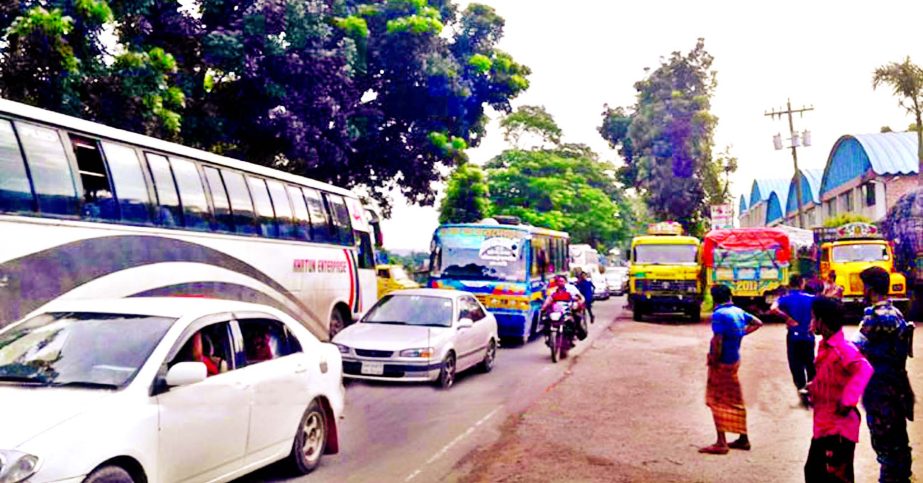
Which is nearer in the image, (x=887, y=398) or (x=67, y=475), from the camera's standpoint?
(x=67, y=475)

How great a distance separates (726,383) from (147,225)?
23.2ft

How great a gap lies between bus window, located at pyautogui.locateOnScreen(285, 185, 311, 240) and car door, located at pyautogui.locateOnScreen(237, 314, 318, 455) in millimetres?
7610

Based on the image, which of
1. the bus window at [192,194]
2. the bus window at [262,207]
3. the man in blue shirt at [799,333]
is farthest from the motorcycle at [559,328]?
the bus window at [192,194]

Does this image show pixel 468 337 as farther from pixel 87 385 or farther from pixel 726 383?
pixel 87 385

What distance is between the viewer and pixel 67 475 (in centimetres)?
459

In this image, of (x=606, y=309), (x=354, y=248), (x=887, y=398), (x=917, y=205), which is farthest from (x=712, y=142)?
(x=887, y=398)

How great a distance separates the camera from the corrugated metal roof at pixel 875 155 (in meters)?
41.5

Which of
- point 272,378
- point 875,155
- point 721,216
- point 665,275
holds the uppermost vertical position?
point 875,155

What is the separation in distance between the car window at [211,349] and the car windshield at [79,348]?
207 millimetres

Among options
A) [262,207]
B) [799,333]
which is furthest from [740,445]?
[262,207]

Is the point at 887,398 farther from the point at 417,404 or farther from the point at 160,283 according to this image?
the point at 160,283

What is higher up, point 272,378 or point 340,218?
point 340,218

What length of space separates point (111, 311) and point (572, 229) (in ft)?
160

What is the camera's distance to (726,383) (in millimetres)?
8531
